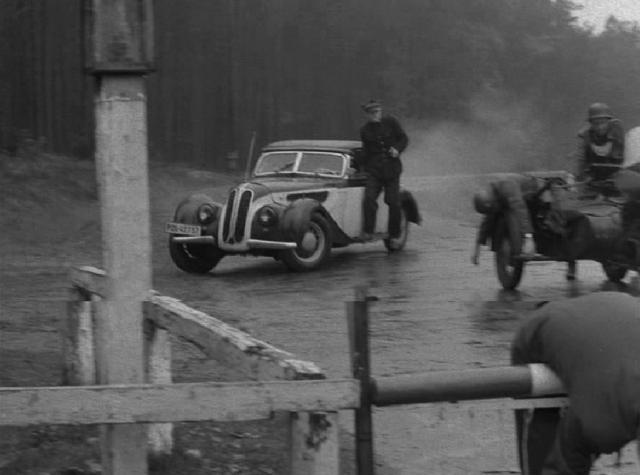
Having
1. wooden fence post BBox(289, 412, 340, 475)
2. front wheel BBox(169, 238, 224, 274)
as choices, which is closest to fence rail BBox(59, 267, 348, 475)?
wooden fence post BBox(289, 412, 340, 475)

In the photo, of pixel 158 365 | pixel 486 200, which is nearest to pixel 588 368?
pixel 158 365

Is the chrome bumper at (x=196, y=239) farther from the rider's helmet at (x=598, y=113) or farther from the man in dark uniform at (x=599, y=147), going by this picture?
the rider's helmet at (x=598, y=113)

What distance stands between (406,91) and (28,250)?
24.2 meters

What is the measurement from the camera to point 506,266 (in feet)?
43.1

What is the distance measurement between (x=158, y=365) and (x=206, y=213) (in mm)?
9046

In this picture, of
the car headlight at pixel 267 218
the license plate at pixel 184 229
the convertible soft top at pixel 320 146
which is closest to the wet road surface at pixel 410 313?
the license plate at pixel 184 229

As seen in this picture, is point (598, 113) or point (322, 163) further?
point (322, 163)

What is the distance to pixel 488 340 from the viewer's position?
10.3 m

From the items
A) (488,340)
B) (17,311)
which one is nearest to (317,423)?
(488,340)

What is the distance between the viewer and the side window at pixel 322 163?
653 inches

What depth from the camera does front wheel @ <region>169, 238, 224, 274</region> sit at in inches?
615

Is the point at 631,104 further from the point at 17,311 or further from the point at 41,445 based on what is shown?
the point at 41,445

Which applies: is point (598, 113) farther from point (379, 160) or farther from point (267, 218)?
point (267, 218)

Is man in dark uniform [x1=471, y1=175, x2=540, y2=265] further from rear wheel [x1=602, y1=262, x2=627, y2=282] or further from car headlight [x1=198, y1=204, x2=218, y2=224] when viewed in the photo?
car headlight [x1=198, y1=204, x2=218, y2=224]
